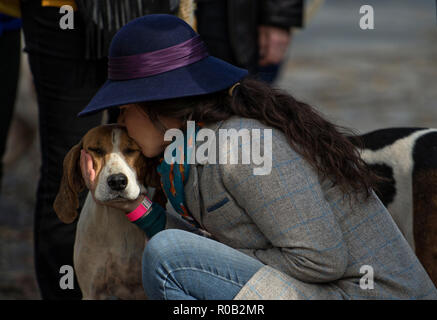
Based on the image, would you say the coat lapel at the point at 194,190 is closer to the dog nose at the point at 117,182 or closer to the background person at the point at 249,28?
the dog nose at the point at 117,182

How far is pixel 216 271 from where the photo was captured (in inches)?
87.8

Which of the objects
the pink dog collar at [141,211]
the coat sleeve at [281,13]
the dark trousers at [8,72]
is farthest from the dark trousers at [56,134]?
the coat sleeve at [281,13]

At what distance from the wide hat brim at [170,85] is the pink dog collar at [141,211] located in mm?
395

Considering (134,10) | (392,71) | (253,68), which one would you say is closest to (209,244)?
(134,10)

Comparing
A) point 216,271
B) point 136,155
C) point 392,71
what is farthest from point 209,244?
point 392,71

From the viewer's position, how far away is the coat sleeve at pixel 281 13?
3.56m

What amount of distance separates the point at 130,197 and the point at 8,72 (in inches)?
45.7

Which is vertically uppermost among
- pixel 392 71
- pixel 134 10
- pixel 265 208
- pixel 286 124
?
pixel 134 10

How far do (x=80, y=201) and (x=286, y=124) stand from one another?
908mm
